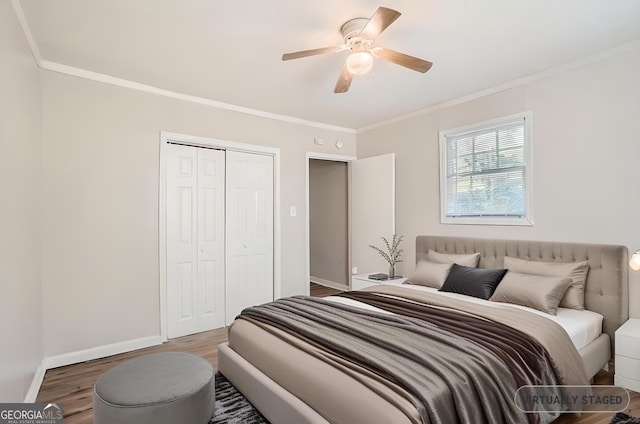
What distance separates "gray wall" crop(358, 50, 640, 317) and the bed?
137mm

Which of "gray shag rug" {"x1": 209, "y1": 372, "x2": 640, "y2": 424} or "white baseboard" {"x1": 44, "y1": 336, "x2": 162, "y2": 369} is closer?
"gray shag rug" {"x1": 209, "y1": 372, "x2": 640, "y2": 424}

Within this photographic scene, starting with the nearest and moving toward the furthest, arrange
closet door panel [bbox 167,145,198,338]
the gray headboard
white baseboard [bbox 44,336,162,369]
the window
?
1. the gray headboard
2. white baseboard [bbox 44,336,162,369]
3. the window
4. closet door panel [bbox 167,145,198,338]

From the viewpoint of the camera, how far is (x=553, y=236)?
318 centimetres

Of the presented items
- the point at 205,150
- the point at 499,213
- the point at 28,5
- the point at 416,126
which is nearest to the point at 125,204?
Answer: the point at 205,150

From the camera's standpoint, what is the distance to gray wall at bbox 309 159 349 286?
18.9ft

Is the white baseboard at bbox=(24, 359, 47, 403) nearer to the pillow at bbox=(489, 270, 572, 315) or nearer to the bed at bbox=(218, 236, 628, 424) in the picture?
the bed at bbox=(218, 236, 628, 424)

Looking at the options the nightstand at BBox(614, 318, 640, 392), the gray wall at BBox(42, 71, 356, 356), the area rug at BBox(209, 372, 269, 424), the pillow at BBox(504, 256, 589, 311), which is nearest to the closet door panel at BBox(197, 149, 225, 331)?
the gray wall at BBox(42, 71, 356, 356)

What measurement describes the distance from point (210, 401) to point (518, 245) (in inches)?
121

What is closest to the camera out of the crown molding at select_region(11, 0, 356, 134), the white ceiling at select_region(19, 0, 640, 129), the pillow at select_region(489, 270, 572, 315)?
the white ceiling at select_region(19, 0, 640, 129)

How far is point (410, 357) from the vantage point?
1.66m

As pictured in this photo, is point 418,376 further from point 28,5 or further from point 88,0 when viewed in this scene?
point 28,5

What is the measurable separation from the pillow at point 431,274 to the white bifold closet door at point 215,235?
1.93 metres

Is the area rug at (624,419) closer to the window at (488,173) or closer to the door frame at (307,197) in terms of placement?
the window at (488,173)

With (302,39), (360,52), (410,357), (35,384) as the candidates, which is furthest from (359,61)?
(35,384)
